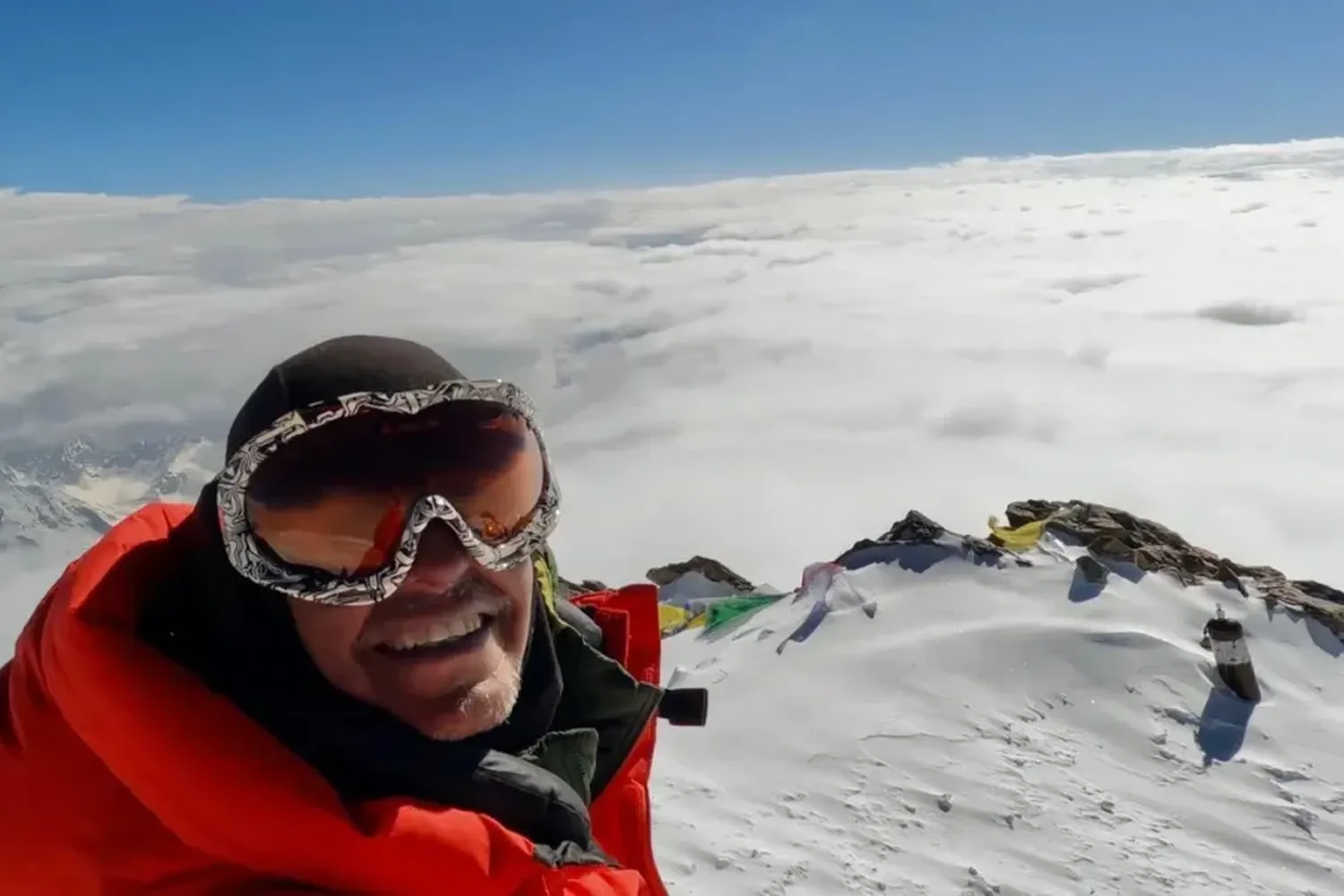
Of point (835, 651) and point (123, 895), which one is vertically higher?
point (123, 895)

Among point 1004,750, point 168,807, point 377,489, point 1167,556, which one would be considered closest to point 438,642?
point 377,489

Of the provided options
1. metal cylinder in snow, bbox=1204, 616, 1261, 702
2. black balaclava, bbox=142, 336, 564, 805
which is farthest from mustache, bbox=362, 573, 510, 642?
metal cylinder in snow, bbox=1204, 616, 1261, 702

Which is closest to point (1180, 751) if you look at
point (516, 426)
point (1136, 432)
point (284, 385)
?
point (516, 426)

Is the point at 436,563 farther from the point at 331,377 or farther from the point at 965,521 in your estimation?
the point at 965,521

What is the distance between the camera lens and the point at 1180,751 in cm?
643

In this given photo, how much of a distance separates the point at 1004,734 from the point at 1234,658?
241 cm

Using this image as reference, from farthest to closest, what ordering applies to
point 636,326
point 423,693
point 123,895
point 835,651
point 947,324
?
point 636,326
point 947,324
point 835,651
point 423,693
point 123,895

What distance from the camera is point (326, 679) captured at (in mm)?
1358

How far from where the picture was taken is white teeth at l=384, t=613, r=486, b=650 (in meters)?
1.38

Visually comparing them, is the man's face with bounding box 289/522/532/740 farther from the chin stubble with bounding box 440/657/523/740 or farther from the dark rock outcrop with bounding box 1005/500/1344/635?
the dark rock outcrop with bounding box 1005/500/1344/635

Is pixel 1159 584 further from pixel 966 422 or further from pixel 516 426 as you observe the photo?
pixel 966 422

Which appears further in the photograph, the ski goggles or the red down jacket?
the ski goggles

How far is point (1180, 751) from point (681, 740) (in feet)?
11.6

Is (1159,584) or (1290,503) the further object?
(1290,503)
